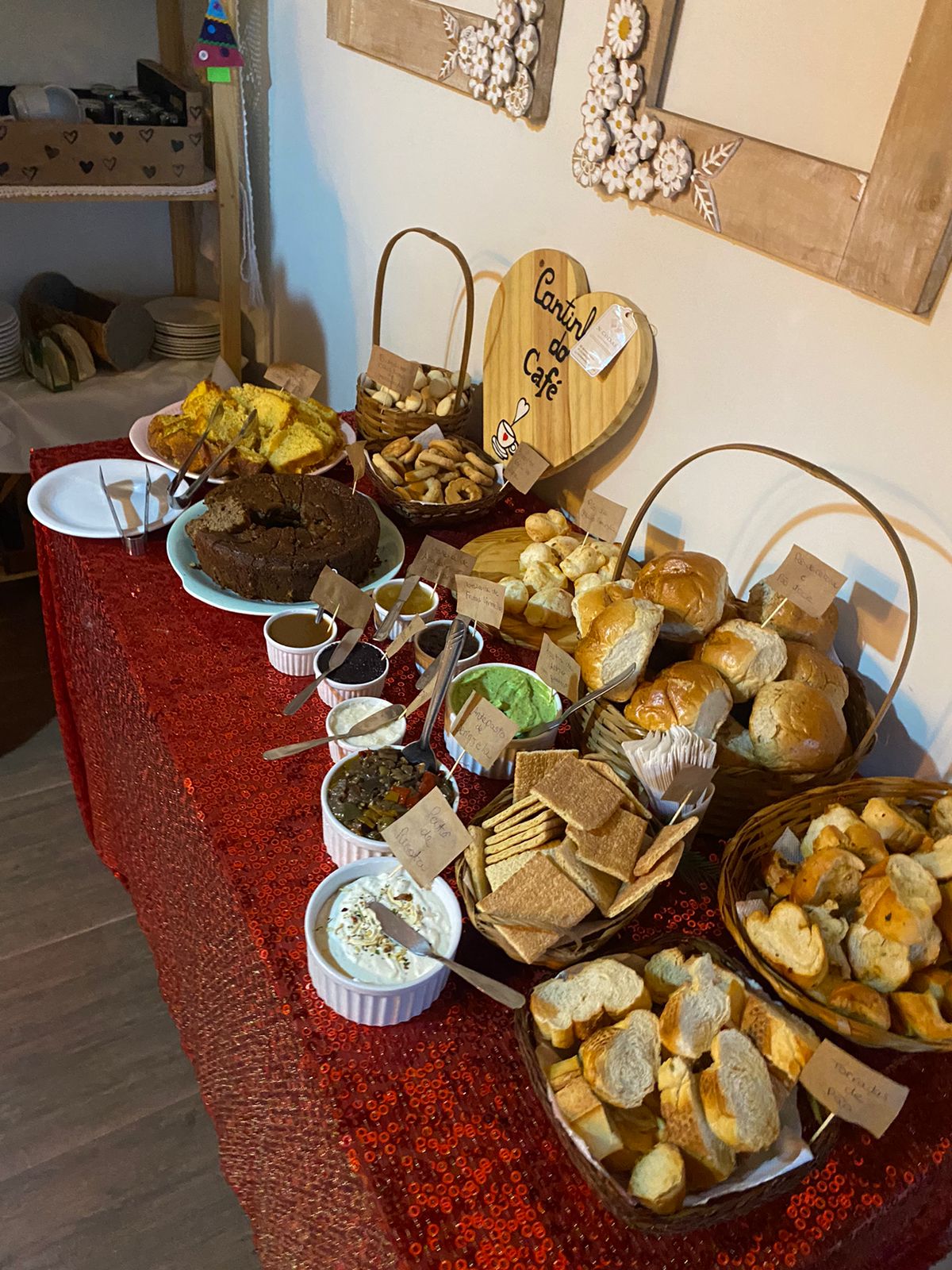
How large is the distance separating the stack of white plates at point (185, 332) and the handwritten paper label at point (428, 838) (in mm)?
1963

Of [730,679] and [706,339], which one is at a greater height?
[706,339]

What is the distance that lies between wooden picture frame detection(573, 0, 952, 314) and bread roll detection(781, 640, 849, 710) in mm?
405

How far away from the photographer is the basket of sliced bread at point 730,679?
1011mm

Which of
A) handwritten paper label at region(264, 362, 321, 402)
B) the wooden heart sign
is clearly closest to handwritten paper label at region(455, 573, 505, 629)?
the wooden heart sign

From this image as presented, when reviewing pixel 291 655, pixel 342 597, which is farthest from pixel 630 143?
pixel 291 655

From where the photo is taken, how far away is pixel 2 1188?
1.41 meters

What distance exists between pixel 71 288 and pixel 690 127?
6.16ft

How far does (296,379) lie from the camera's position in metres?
1.81

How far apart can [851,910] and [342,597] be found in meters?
0.71

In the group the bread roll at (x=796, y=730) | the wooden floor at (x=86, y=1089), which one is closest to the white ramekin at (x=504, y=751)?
the bread roll at (x=796, y=730)

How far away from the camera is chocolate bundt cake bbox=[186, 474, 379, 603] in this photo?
1.30 m

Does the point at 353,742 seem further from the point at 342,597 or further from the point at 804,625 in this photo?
the point at 804,625

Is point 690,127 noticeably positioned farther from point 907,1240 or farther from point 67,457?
point 907,1240

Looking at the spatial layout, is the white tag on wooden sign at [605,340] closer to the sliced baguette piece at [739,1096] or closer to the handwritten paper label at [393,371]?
the handwritten paper label at [393,371]
